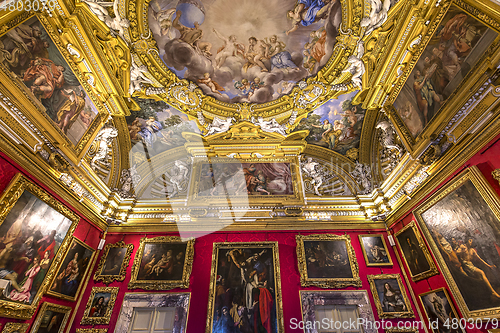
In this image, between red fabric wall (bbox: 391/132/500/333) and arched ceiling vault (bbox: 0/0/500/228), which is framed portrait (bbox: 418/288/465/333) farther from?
arched ceiling vault (bbox: 0/0/500/228)

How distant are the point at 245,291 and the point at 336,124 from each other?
7.77m

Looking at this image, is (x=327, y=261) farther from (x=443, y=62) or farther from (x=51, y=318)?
(x=51, y=318)

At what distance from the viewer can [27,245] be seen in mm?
6215

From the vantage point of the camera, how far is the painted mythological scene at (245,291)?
7590 mm

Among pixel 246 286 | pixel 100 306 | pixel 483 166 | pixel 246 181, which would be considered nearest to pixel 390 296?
pixel 246 286

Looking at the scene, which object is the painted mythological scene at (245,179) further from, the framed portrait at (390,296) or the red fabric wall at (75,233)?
the framed portrait at (390,296)

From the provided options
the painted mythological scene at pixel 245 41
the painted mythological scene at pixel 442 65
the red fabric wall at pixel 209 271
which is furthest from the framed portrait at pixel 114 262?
the painted mythological scene at pixel 442 65

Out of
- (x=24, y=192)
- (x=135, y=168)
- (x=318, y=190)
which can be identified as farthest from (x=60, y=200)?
(x=318, y=190)

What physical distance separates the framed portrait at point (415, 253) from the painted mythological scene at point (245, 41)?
6806 mm

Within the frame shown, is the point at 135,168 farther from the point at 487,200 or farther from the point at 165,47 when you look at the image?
the point at 487,200

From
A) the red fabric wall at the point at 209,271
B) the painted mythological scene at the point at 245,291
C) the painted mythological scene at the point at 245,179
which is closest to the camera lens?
the painted mythological scene at the point at 245,291

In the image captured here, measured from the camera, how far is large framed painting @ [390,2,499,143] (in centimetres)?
543

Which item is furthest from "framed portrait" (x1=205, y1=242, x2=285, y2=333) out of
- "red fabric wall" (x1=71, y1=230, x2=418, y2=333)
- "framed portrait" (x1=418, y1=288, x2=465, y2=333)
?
"framed portrait" (x1=418, y1=288, x2=465, y2=333)

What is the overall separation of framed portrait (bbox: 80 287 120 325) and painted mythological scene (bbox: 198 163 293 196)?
4806 millimetres
